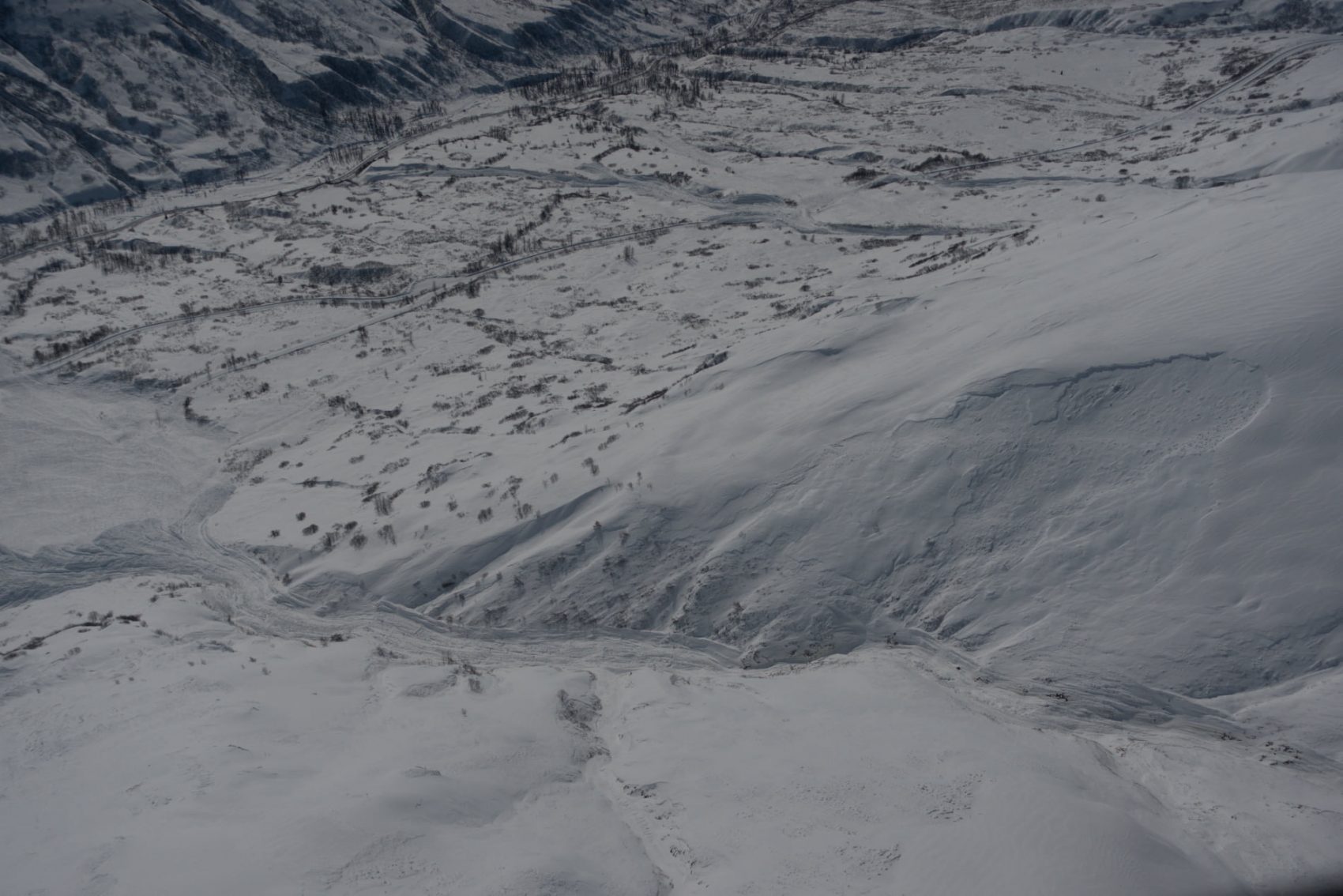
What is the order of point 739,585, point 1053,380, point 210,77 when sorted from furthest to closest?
point 210,77, point 1053,380, point 739,585

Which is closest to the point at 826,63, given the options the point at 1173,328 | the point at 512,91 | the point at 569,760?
the point at 512,91

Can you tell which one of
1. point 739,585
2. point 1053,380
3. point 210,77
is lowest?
point 739,585

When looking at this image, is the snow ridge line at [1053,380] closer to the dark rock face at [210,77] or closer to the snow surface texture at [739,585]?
the snow surface texture at [739,585]

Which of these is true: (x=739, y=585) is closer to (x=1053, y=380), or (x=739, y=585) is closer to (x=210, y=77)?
(x=1053, y=380)

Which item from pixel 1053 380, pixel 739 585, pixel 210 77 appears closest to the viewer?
pixel 739 585

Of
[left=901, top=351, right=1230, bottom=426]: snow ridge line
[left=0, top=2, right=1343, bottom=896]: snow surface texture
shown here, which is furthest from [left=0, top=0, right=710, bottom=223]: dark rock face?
[left=901, top=351, right=1230, bottom=426]: snow ridge line

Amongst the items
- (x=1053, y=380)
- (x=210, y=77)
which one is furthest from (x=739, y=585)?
(x=210, y=77)

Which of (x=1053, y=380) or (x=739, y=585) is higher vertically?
(x=1053, y=380)

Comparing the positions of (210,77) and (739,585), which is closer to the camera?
(739,585)
